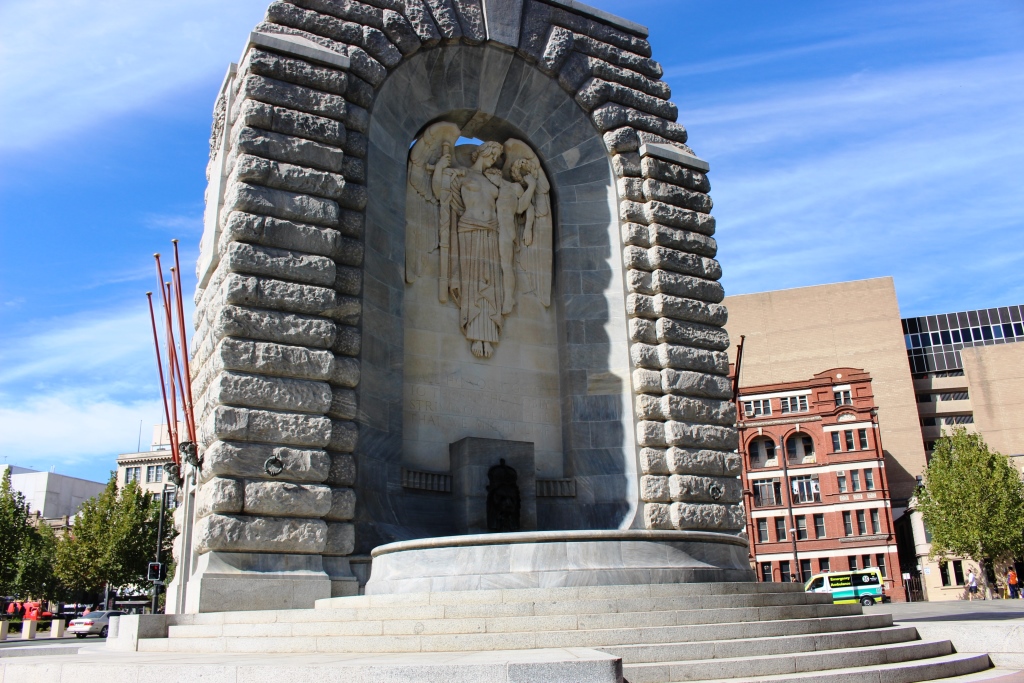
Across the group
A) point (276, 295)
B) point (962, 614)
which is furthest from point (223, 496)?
point (962, 614)

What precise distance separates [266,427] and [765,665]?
9.41 meters

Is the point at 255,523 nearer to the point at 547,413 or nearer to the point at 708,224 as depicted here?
the point at 547,413

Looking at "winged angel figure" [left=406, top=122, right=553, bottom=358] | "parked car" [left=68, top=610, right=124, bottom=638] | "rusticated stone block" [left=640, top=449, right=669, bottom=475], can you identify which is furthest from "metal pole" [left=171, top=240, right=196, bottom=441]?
"parked car" [left=68, top=610, right=124, bottom=638]

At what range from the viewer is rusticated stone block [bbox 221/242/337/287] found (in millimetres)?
16047

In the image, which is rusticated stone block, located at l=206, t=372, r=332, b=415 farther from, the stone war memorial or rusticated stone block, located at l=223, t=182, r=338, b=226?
rusticated stone block, located at l=223, t=182, r=338, b=226

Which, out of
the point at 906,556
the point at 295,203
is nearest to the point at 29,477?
the point at 906,556

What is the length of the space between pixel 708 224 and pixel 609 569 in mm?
12075

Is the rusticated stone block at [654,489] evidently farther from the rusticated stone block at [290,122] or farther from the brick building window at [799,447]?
the brick building window at [799,447]

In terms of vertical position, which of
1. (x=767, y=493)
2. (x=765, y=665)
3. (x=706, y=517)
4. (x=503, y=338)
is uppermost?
(x=767, y=493)

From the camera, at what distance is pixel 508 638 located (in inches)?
406

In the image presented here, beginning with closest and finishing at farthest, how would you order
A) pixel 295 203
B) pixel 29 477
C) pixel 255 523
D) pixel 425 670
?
pixel 425 670 → pixel 255 523 → pixel 295 203 → pixel 29 477

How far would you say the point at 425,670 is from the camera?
755 cm

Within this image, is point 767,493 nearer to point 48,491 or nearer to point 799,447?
point 799,447

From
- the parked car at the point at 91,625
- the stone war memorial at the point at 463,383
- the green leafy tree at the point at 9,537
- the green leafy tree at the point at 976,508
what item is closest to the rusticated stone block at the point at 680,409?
the stone war memorial at the point at 463,383
